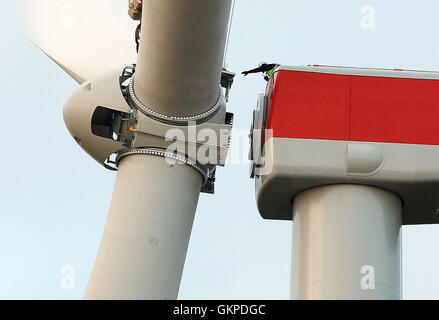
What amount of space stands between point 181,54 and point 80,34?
290cm

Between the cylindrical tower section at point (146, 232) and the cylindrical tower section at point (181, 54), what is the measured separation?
24.7 inches

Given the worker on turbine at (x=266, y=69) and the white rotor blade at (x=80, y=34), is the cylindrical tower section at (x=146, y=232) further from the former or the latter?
the white rotor blade at (x=80, y=34)

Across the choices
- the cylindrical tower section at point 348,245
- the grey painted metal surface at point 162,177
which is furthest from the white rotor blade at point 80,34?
the cylindrical tower section at point 348,245

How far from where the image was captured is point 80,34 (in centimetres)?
1008

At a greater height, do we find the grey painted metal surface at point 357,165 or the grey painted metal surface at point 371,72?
the grey painted metal surface at point 371,72

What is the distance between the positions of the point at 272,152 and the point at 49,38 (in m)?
3.48

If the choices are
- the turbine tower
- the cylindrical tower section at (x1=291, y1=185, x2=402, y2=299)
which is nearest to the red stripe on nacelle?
A: the turbine tower

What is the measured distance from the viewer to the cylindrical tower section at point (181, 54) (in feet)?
24.0

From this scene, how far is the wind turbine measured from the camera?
749 cm

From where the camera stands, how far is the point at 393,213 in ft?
25.9

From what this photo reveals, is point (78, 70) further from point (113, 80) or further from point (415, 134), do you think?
point (415, 134)

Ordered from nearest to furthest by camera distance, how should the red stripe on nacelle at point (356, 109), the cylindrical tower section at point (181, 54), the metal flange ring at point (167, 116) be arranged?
the cylindrical tower section at point (181, 54), the red stripe on nacelle at point (356, 109), the metal flange ring at point (167, 116)
